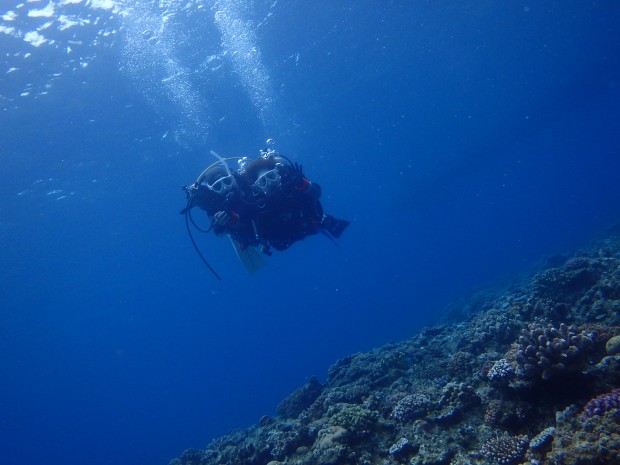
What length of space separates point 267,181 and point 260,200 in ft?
1.36

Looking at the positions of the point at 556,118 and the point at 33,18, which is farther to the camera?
the point at 556,118

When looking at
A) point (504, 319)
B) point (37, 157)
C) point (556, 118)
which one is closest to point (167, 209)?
point (37, 157)

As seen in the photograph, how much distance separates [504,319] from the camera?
782 centimetres

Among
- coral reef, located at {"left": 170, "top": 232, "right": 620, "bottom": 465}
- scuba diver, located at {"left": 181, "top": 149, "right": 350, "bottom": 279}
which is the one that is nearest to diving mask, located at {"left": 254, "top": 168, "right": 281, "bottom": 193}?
scuba diver, located at {"left": 181, "top": 149, "right": 350, "bottom": 279}

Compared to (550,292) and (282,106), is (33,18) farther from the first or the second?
(550,292)

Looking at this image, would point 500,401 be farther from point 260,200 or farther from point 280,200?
point 260,200

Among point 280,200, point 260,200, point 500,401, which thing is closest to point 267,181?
point 260,200

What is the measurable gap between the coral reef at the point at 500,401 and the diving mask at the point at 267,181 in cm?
432

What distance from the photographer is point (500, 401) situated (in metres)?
4.94

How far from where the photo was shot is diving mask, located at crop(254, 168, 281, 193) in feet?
24.6

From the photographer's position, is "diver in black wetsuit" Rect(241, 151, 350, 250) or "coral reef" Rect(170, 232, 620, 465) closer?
"coral reef" Rect(170, 232, 620, 465)

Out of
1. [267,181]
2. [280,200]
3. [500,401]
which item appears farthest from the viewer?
[280,200]

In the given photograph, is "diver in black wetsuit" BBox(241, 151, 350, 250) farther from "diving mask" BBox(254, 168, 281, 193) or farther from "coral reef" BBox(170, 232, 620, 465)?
"coral reef" BBox(170, 232, 620, 465)

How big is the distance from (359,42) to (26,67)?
19738mm
